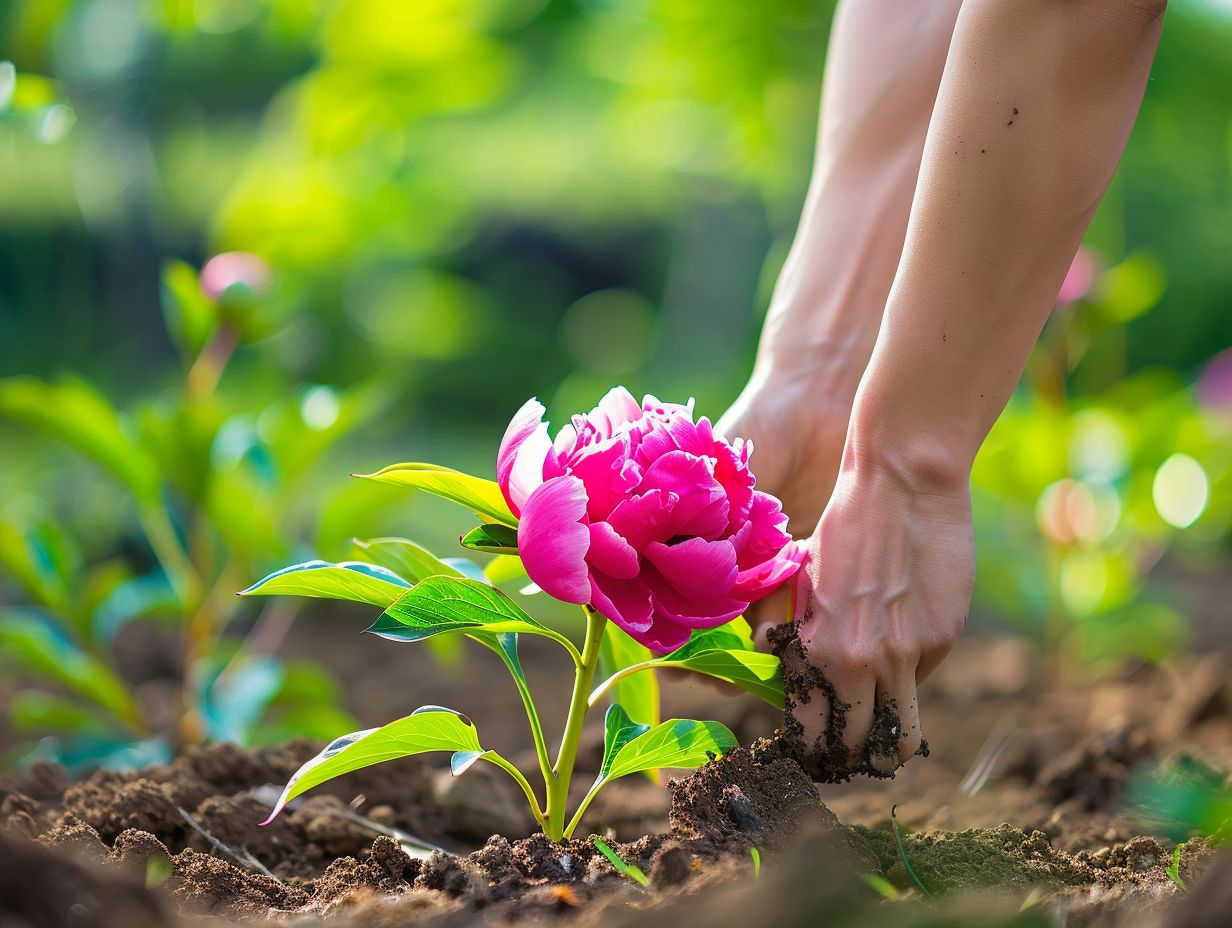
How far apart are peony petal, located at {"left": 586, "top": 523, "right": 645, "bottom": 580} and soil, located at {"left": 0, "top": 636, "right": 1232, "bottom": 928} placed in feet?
0.62

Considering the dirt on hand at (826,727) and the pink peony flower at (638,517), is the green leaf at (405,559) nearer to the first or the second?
the pink peony flower at (638,517)

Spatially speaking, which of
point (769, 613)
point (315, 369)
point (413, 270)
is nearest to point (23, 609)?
point (769, 613)

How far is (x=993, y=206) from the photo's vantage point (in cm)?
84

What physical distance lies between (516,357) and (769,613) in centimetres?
757

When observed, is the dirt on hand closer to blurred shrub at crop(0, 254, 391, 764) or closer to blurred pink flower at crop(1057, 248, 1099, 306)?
blurred shrub at crop(0, 254, 391, 764)

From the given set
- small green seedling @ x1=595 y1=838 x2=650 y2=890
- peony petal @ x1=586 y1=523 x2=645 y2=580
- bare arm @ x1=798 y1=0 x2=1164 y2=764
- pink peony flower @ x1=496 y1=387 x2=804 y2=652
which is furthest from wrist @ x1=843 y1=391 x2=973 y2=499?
small green seedling @ x1=595 y1=838 x2=650 y2=890

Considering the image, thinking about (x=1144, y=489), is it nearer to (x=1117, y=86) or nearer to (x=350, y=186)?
(x=1117, y=86)

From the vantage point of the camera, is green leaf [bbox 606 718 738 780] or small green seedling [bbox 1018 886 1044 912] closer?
small green seedling [bbox 1018 886 1044 912]

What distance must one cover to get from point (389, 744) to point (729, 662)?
0.26 meters

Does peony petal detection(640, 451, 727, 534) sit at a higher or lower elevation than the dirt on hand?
higher

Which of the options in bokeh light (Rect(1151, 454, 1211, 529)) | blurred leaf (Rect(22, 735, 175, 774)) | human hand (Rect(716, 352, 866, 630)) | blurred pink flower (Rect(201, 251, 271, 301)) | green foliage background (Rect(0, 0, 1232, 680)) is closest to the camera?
human hand (Rect(716, 352, 866, 630))

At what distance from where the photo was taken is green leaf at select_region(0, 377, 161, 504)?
148cm

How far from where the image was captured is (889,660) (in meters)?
0.88

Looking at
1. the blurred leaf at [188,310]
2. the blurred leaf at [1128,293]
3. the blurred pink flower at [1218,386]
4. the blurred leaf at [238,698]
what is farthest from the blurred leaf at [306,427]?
the blurred pink flower at [1218,386]
